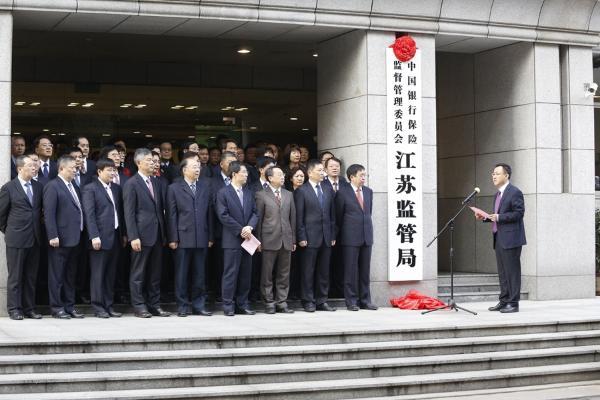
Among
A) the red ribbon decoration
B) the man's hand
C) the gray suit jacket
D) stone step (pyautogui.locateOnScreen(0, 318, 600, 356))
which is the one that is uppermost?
the red ribbon decoration

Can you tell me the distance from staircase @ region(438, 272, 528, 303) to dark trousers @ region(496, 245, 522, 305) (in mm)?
1352

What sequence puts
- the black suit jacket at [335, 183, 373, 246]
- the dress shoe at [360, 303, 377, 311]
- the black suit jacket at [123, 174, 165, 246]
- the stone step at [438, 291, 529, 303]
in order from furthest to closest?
the stone step at [438, 291, 529, 303] < the dress shoe at [360, 303, 377, 311] < the black suit jacket at [335, 183, 373, 246] < the black suit jacket at [123, 174, 165, 246]

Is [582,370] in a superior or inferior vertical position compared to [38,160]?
inferior

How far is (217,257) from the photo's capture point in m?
13.6

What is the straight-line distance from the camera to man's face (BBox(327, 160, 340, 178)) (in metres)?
13.8

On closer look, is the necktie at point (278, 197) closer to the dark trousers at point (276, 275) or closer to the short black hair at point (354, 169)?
the dark trousers at point (276, 275)

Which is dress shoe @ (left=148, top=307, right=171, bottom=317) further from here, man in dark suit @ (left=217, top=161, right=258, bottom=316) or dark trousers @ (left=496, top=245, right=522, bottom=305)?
dark trousers @ (left=496, top=245, right=522, bottom=305)

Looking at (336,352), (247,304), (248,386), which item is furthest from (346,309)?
(248,386)

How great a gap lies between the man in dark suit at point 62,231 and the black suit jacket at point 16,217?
0.19m

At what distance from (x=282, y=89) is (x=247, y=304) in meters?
8.50

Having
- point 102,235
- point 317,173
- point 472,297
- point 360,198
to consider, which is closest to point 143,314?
point 102,235

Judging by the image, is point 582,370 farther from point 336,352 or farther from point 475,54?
point 475,54

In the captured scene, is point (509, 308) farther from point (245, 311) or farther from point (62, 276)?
point (62, 276)

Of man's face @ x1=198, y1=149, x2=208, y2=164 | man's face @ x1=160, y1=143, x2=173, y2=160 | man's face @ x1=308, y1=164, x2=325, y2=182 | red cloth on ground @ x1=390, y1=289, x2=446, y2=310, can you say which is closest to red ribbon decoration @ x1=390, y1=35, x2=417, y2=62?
man's face @ x1=308, y1=164, x2=325, y2=182
